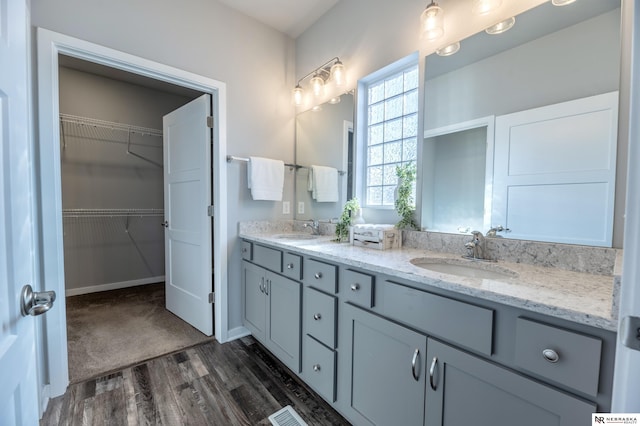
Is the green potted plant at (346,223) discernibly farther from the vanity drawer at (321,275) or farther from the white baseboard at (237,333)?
the white baseboard at (237,333)

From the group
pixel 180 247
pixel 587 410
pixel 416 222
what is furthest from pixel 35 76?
pixel 587 410

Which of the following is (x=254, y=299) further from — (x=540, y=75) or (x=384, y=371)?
(x=540, y=75)

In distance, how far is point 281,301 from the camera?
1.77 metres

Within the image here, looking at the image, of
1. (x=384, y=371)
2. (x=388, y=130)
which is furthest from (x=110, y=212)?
(x=384, y=371)

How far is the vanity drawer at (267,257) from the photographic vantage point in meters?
1.78

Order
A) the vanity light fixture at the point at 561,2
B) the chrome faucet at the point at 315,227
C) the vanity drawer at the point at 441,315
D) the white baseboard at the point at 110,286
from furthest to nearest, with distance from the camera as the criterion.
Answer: the white baseboard at the point at 110,286 → the chrome faucet at the point at 315,227 → the vanity light fixture at the point at 561,2 → the vanity drawer at the point at 441,315

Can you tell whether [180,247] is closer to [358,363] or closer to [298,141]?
[298,141]

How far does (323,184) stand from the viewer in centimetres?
233

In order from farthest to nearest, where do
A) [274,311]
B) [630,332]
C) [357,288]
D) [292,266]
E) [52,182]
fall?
[274,311], [292,266], [52,182], [357,288], [630,332]

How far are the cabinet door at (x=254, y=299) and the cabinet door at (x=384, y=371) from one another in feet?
2.86

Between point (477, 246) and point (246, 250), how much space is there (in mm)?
1619

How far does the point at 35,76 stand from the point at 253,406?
2.19 m

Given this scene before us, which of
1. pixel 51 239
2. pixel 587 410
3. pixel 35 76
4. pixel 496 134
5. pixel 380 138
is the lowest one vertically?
pixel 587 410
